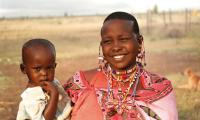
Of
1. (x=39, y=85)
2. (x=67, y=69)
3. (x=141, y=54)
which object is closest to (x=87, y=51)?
(x=67, y=69)

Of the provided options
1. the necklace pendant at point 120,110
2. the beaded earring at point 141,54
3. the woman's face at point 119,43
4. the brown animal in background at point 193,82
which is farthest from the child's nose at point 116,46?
the brown animal in background at point 193,82

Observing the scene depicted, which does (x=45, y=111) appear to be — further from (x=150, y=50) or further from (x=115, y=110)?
(x=150, y=50)

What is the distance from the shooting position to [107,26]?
11.9ft

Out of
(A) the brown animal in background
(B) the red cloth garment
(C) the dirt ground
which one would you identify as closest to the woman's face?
(B) the red cloth garment

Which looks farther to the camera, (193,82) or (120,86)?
(193,82)

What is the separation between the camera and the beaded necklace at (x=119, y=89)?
3.64 m

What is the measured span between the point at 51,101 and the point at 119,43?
26.2 inches

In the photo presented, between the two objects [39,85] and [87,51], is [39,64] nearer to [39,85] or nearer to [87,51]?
[39,85]

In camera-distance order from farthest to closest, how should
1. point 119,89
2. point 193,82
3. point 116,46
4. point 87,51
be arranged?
point 87,51
point 193,82
point 119,89
point 116,46

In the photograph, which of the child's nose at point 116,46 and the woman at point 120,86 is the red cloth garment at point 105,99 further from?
the child's nose at point 116,46

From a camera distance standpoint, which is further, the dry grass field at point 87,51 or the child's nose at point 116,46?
the dry grass field at point 87,51

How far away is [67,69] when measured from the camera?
12.2 meters

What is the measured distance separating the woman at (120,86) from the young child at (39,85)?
367mm

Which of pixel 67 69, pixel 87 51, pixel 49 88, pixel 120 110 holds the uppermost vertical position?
pixel 49 88
